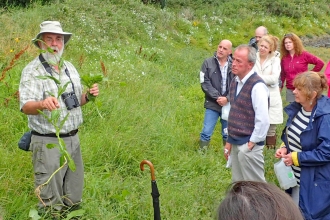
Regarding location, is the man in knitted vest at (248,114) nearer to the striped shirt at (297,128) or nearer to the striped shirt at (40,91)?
the striped shirt at (297,128)

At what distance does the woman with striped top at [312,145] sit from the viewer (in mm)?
3328

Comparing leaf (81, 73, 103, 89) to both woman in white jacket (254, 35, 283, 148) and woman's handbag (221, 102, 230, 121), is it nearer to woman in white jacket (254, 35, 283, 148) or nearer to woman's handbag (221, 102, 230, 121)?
woman's handbag (221, 102, 230, 121)

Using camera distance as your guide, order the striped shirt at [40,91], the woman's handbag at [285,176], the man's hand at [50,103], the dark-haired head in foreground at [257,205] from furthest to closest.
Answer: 1. the woman's handbag at [285,176]
2. the striped shirt at [40,91]
3. the man's hand at [50,103]
4. the dark-haired head in foreground at [257,205]

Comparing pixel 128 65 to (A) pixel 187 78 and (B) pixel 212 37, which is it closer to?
(A) pixel 187 78

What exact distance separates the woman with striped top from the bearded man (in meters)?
1.77

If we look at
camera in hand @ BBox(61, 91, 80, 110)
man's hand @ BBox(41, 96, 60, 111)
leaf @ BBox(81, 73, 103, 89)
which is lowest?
camera in hand @ BBox(61, 91, 80, 110)

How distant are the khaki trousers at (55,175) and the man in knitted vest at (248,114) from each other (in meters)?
1.58

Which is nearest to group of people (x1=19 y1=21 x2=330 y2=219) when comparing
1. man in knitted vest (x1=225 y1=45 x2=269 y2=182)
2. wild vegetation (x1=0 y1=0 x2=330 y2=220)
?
man in knitted vest (x1=225 y1=45 x2=269 y2=182)

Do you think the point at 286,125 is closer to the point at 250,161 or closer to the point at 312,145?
the point at 312,145

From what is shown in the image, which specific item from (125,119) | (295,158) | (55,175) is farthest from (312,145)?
(125,119)

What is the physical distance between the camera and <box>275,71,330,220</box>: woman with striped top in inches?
131

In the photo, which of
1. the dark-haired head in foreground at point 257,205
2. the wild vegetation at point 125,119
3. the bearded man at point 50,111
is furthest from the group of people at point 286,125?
the bearded man at point 50,111

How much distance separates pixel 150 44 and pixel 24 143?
30.5 feet

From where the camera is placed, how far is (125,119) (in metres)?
5.90
